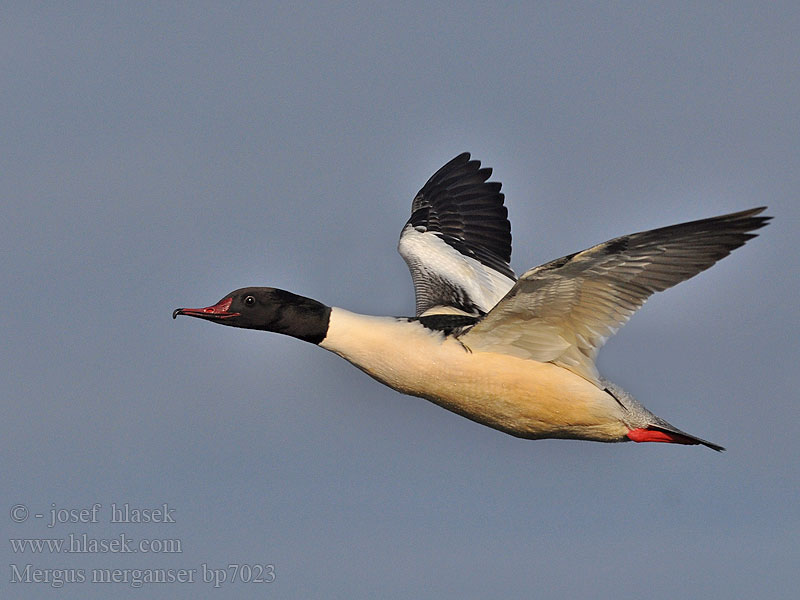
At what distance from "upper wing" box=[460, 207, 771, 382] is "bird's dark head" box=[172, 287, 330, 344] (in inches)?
55.2

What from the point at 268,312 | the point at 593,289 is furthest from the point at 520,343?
the point at 268,312

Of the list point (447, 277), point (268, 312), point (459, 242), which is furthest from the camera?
point (459, 242)

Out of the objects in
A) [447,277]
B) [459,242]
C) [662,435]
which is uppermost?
[459,242]

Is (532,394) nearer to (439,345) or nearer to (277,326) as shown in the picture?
(439,345)

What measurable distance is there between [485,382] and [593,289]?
132 centimetres

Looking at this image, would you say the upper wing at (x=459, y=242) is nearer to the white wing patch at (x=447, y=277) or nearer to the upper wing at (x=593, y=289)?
the white wing patch at (x=447, y=277)

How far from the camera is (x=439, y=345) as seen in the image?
34.5 ft

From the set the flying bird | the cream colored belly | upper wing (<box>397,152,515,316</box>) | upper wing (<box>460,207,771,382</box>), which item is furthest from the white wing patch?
Answer: upper wing (<box>460,207,771,382</box>)

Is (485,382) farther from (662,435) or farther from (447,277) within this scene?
(447,277)

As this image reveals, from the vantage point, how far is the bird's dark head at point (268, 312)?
426 inches

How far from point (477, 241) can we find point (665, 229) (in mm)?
5341

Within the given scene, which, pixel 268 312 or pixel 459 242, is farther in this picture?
pixel 459 242

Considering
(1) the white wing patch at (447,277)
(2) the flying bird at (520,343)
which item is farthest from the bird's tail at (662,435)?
(1) the white wing patch at (447,277)

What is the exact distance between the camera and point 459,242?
1430cm
